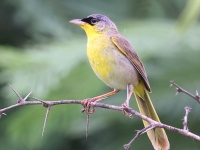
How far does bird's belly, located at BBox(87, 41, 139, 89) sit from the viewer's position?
4.78 m

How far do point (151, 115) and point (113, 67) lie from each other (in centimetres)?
38

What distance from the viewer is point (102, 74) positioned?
15.7 feet

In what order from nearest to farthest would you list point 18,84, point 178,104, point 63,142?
point 18,84, point 178,104, point 63,142

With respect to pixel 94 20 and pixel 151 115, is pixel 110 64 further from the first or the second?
pixel 94 20

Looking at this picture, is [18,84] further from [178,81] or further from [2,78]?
[178,81]

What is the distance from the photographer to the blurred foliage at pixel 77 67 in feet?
24.2

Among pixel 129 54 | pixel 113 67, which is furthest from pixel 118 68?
pixel 129 54

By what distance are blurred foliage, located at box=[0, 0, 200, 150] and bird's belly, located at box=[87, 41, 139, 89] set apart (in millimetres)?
1586

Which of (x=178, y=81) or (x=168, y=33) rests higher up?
(x=168, y=33)

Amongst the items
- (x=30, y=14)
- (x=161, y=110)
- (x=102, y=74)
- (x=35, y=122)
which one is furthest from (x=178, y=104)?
(x=102, y=74)

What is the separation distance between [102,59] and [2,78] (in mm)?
3137

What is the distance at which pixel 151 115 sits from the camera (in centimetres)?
473

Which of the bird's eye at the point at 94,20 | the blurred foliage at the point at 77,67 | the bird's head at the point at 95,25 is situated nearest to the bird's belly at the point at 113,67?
the bird's head at the point at 95,25

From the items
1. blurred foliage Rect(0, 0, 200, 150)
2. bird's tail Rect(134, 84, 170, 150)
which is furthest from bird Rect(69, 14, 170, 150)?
blurred foliage Rect(0, 0, 200, 150)
